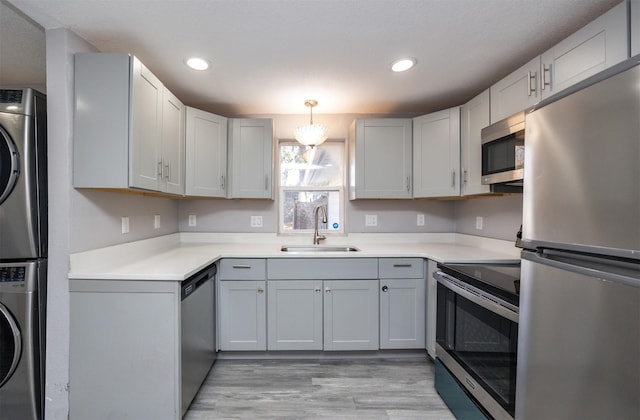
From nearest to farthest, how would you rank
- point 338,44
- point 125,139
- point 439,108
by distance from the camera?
point 125,139, point 338,44, point 439,108

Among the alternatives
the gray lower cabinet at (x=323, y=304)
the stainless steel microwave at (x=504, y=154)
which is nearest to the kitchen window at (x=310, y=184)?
the gray lower cabinet at (x=323, y=304)

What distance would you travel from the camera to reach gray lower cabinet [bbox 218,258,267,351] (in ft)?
7.06

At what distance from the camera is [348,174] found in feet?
9.27

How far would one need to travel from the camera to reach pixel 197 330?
1.72 meters

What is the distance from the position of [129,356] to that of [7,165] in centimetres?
116

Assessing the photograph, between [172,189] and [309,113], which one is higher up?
[309,113]

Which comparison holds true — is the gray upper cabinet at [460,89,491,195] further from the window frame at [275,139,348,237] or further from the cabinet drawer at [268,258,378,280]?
the window frame at [275,139,348,237]

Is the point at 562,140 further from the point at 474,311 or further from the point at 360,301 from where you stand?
the point at 360,301

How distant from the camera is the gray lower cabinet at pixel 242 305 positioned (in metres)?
2.15

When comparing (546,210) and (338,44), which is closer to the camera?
(546,210)

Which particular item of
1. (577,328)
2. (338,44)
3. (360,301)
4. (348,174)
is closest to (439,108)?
(348,174)

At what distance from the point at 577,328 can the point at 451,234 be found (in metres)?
2.12

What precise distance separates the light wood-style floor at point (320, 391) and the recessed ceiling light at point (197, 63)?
2190 mm

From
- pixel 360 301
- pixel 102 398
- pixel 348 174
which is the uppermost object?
pixel 348 174
